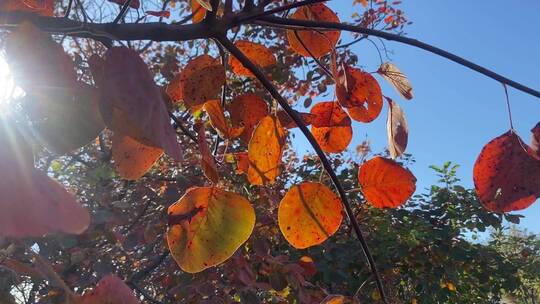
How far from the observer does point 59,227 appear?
0.20 meters

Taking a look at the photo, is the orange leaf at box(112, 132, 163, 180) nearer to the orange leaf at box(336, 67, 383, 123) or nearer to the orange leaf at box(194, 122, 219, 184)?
the orange leaf at box(194, 122, 219, 184)

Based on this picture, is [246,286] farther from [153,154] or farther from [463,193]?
[463,193]

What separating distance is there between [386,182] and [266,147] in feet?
0.46

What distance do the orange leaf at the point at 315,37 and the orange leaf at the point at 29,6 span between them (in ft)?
0.90

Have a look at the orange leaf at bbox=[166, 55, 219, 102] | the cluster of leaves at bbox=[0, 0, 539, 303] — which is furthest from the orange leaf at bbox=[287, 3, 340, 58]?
the orange leaf at bbox=[166, 55, 219, 102]

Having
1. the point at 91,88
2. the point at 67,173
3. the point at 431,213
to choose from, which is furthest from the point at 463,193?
the point at 91,88

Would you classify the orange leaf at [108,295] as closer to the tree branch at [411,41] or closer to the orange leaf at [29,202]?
the orange leaf at [29,202]

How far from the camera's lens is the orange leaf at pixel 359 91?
574 mm

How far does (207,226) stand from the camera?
0.47m

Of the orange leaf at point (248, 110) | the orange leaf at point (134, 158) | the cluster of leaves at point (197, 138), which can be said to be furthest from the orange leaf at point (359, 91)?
the orange leaf at point (134, 158)

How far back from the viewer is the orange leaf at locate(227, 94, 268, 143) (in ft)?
2.04

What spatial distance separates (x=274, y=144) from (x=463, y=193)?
4572 mm

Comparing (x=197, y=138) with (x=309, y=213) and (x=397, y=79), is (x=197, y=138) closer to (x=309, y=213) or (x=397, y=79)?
(x=309, y=213)

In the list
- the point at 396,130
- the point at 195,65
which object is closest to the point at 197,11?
the point at 195,65
